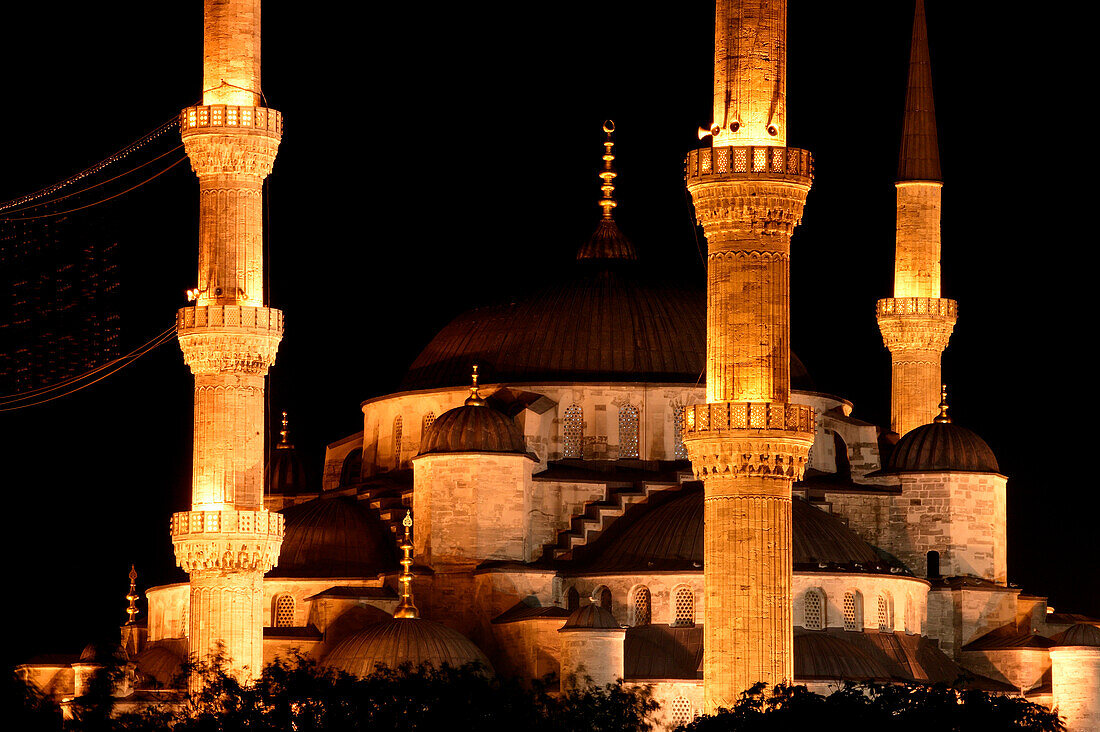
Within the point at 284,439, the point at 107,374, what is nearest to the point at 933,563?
the point at 284,439

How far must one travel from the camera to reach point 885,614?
50219 mm

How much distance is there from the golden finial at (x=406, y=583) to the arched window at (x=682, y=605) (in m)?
4.09

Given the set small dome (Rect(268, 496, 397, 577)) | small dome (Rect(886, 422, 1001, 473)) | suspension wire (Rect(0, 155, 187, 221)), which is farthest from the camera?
small dome (Rect(886, 422, 1001, 473))

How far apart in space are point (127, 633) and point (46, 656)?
90.5 inches

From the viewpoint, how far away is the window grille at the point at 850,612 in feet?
163

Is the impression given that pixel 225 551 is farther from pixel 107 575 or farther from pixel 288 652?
pixel 107 575

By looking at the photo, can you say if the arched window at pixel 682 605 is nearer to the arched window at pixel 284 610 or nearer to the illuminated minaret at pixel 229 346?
the arched window at pixel 284 610

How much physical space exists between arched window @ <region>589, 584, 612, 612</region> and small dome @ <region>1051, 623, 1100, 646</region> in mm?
7192

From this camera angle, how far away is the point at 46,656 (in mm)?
53375

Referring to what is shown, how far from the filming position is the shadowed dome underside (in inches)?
1949

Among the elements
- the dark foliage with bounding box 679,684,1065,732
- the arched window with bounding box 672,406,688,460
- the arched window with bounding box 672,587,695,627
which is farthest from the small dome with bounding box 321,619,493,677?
the dark foliage with bounding box 679,684,1065,732

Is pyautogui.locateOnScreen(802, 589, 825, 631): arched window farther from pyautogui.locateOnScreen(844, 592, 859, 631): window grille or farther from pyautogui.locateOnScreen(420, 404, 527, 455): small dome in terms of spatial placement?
pyautogui.locateOnScreen(420, 404, 527, 455): small dome

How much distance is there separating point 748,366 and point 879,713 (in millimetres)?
6258

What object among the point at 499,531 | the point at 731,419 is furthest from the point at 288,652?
the point at 731,419
